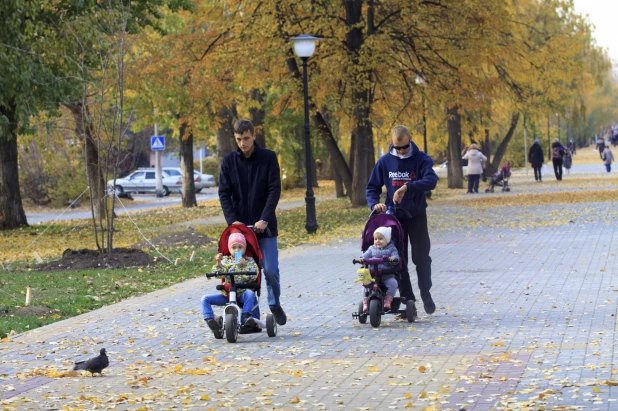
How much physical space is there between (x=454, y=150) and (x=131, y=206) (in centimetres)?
1551

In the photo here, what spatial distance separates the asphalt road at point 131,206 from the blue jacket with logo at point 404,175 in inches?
998

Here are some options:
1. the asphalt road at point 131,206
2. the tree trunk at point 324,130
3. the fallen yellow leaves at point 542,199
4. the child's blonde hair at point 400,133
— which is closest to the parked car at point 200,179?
the asphalt road at point 131,206

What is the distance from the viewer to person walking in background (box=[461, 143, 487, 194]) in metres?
37.4

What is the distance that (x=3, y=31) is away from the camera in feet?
75.8

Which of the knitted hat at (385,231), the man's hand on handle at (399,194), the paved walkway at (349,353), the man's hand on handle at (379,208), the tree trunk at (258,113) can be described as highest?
the tree trunk at (258,113)

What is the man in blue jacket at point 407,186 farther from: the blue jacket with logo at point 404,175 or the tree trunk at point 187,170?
the tree trunk at point 187,170

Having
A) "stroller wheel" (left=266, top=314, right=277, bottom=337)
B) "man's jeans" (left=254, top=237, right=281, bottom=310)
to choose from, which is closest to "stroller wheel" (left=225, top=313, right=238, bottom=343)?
"stroller wheel" (left=266, top=314, right=277, bottom=337)

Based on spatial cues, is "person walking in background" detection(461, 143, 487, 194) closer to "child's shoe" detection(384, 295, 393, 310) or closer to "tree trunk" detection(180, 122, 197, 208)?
"tree trunk" detection(180, 122, 197, 208)

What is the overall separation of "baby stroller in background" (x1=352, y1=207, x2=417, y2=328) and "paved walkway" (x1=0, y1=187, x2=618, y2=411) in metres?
0.14

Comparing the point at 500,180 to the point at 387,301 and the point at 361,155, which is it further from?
the point at 387,301

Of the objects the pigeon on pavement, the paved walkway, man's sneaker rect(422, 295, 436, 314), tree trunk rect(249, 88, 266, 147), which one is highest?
tree trunk rect(249, 88, 266, 147)

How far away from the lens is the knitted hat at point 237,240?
31.4 ft

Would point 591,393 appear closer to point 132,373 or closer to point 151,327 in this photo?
point 132,373

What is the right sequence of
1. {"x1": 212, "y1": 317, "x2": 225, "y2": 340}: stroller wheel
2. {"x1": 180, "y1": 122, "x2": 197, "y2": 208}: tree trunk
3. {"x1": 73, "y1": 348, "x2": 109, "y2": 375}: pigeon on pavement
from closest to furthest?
{"x1": 73, "y1": 348, "x2": 109, "y2": 375}: pigeon on pavement < {"x1": 212, "y1": 317, "x2": 225, "y2": 340}: stroller wheel < {"x1": 180, "y1": 122, "x2": 197, "y2": 208}: tree trunk
